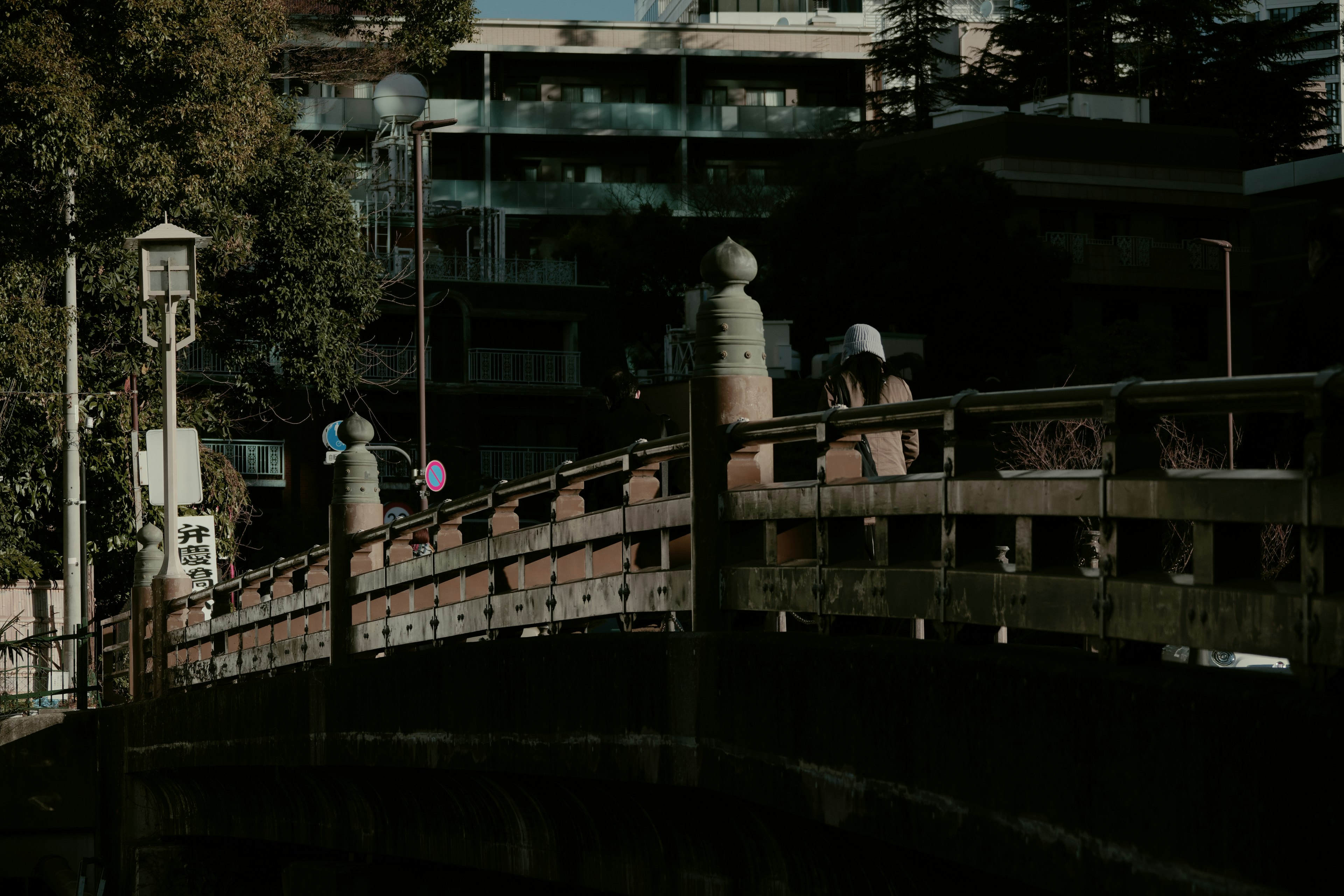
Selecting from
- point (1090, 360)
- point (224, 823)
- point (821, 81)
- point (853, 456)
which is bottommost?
point (224, 823)

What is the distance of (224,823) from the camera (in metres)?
15.5

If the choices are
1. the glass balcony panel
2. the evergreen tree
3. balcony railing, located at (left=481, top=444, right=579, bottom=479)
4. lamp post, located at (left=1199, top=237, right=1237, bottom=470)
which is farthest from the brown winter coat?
the glass balcony panel

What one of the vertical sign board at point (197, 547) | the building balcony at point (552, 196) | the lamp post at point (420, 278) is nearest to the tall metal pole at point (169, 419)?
the vertical sign board at point (197, 547)

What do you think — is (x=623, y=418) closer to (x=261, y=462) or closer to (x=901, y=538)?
(x=901, y=538)

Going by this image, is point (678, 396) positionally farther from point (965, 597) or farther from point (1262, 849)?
point (1262, 849)

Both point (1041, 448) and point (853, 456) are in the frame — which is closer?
point (853, 456)

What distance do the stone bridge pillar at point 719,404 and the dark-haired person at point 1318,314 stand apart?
249 centimetres

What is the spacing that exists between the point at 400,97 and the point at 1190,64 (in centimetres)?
2222

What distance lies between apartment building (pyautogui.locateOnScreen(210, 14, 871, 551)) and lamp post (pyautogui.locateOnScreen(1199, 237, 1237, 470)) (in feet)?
42.1

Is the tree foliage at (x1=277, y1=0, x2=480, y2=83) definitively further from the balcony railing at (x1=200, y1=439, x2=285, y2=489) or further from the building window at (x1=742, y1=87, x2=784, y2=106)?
the building window at (x1=742, y1=87, x2=784, y2=106)

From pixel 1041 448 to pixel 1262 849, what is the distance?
31.3 meters

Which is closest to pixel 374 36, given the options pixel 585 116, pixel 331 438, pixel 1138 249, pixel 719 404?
pixel 331 438

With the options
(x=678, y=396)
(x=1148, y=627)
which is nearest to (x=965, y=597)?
(x=1148, y=627)

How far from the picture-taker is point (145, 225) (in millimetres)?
23844
